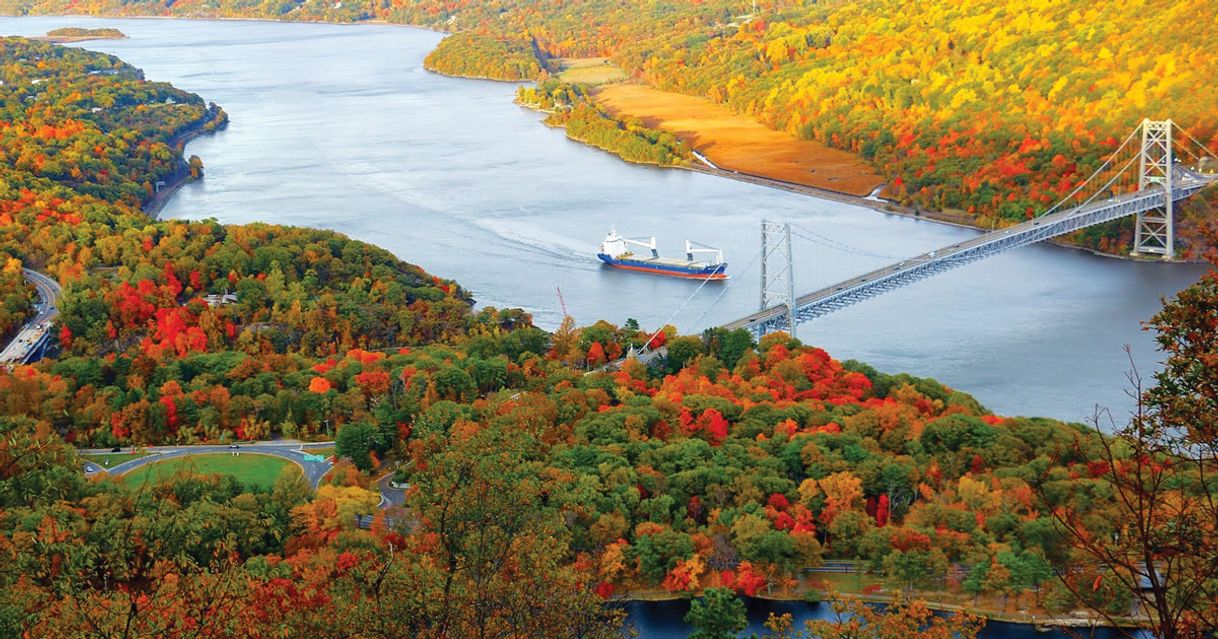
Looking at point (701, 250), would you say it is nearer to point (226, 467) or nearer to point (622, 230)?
point (622, 230)

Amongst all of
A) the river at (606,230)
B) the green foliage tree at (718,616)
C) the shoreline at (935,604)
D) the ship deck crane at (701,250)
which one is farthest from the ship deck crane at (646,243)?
the green foliage tree at (718,616)

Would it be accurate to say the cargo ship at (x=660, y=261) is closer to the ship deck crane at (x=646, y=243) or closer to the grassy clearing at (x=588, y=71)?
the ship deck crane at (x=646, y=243)

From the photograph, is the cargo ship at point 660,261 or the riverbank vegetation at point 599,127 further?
the riverbank vegetation at point 599,127

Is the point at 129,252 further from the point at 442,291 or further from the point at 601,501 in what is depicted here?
the point at 601,501

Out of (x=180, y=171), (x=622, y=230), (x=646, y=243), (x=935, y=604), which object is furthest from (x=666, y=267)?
(x=180, y=171)

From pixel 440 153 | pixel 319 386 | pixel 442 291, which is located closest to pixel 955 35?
pixel 440 153
